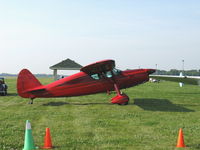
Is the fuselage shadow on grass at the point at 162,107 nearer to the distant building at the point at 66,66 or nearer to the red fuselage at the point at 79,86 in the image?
the red fuselage at the point at 79,86

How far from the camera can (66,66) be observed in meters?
43.3

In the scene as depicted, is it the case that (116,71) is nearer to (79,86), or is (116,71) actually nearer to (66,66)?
(79,86)

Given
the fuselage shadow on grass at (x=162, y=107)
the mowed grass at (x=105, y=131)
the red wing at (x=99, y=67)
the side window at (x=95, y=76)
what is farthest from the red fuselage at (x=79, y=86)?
the mowed grass at (x=105, y=131)

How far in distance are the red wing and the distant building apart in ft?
91.9

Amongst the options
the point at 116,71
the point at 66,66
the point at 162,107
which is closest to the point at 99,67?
the point at 116,71

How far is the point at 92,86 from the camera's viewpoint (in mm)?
14211

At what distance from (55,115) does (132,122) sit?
3.39m

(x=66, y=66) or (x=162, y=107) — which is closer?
(x=162, y=107)

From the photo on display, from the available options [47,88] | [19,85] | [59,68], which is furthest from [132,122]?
[59,68]

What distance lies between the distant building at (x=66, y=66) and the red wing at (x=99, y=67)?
2802cm

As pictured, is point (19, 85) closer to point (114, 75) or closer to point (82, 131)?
point (114, 75)

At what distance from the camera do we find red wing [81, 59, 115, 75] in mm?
12738

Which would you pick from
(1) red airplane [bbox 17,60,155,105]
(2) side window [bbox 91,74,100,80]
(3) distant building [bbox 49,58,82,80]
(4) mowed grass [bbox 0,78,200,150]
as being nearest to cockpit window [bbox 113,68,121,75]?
(1) red airplane [bbox 17,60,155,105]

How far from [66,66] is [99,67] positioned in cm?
3048
